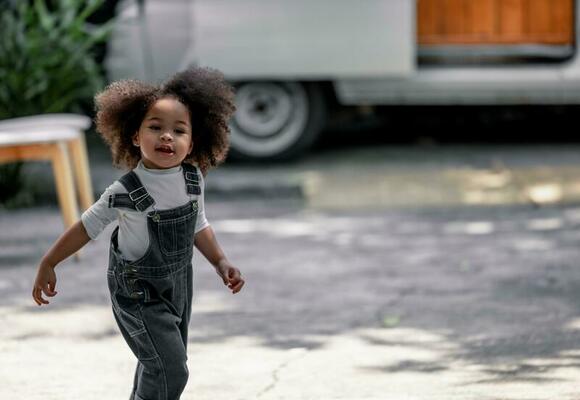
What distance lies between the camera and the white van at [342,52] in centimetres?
935

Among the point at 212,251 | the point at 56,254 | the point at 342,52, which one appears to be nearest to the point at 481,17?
the point at 342,52

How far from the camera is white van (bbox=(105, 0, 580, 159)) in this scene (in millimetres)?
9352

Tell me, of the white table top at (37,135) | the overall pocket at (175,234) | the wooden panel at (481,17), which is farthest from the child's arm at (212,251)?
the wooden panel at (481,17)

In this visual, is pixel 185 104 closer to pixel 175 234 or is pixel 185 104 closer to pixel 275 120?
pixel 175 234

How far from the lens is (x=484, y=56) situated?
9.75 m

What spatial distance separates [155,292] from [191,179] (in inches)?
13.8

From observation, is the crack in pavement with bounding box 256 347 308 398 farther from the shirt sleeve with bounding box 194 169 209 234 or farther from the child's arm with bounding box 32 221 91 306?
the child's arm with bounding box 32 221 91 306

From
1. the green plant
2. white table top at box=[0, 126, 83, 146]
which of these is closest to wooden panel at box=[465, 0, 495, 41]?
the green plant

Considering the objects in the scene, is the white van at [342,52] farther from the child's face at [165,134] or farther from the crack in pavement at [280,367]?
the child's face at [165,134]

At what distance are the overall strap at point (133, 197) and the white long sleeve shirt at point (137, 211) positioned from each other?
0.01 meters

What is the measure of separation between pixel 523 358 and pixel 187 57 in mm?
5121

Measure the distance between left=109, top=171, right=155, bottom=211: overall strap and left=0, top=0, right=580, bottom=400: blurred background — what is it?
Result: 101 centimetres

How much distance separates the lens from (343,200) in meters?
8.46

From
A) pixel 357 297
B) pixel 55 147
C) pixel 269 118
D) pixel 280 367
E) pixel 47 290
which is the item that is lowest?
pixel 357 297
